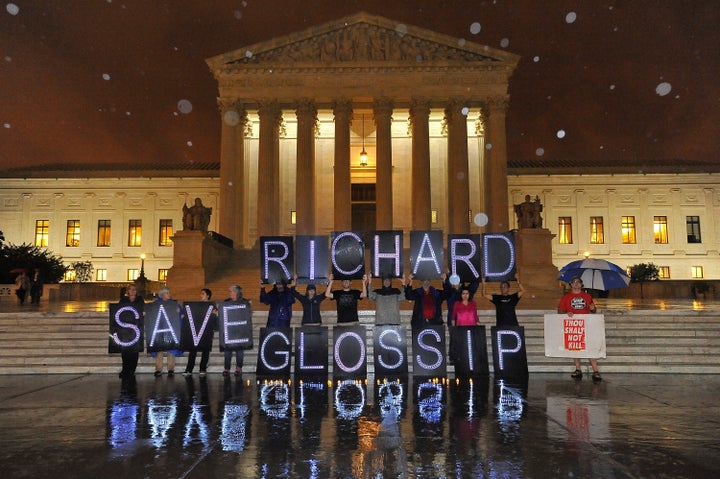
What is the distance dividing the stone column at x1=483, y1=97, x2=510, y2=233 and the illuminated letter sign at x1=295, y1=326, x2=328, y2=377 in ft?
91.7

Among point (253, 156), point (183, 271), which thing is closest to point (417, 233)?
point (183, 271)

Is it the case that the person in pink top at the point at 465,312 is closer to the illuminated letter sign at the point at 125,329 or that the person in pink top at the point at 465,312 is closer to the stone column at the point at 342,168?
the illuminated letter sign at the point at 125,329

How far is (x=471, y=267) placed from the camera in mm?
14188

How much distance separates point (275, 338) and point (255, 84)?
97.8 feet

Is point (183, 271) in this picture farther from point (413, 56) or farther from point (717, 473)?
point (717, 473)

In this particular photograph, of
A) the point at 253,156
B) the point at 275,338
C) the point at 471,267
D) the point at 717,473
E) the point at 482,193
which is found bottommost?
the point at 717,473

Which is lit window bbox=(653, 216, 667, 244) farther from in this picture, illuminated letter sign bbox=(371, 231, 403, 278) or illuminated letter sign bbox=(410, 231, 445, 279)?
illuminated letter sign bbox=(371, 231, 403, 278)

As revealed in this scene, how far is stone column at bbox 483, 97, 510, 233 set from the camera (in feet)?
126

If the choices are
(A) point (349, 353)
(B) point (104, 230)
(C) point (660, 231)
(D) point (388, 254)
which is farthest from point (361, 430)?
(C) point (660, 231)

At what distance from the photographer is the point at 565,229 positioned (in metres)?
57.6

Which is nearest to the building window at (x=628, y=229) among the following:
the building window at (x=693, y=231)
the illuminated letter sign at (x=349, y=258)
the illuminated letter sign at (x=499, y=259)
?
the building window at (x=693, y=231)

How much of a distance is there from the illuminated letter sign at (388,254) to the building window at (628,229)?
49.3 meters

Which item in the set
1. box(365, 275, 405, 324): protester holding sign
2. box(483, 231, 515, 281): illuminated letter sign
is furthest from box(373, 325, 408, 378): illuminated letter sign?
box(483, 231, 515, 281): illuminated letter sign

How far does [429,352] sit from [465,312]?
120 cm
